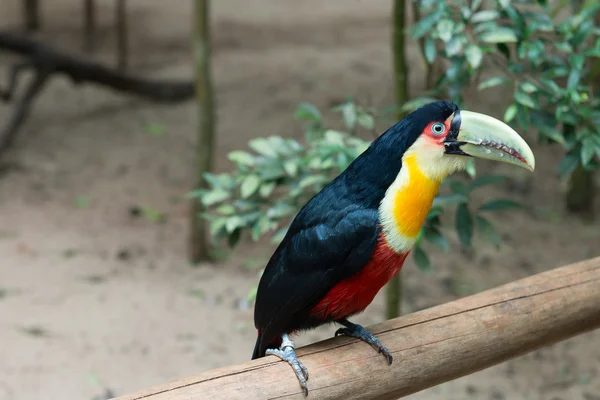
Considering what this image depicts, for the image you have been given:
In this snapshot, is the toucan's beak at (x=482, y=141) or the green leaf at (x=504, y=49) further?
the green leaf at (x=504, y=49)

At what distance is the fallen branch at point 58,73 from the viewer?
5469 millimetres

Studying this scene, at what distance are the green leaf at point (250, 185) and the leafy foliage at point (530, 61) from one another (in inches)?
Answer: 29.2

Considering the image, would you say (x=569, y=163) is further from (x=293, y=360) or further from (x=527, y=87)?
(x=293, y=360)

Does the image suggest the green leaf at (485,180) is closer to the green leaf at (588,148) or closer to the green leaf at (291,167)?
the green leaf at (588,148)

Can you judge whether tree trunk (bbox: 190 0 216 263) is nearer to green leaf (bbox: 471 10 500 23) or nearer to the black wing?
green leaf (bbox: 471 10 500 23)

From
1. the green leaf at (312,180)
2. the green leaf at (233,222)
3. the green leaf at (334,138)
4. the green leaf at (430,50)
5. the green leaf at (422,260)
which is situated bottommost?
the green leaf at (422,260)

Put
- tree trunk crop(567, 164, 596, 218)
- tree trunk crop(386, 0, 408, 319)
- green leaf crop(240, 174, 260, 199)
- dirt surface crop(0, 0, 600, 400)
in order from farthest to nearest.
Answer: tree trunk crop(567, 164, 596, 218)
dirt surface crop(0, 0, 600, 400)
tree trunk crop(386, 0, 408, 319)
green leaf crop(240, 174, 260, 199)

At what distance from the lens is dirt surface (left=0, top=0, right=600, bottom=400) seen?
352 centimetres

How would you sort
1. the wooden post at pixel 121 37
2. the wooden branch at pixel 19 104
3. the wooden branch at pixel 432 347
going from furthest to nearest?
the wooden post at pixel 121 37
the wooden branch at pixel 19 104
the wooden branch at pixel 432 347

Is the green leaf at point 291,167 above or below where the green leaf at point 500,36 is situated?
below

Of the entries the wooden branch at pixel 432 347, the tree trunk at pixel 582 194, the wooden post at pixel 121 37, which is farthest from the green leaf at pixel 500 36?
the wooden post at pixel 121 37

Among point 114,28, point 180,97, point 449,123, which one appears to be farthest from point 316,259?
point 114,28

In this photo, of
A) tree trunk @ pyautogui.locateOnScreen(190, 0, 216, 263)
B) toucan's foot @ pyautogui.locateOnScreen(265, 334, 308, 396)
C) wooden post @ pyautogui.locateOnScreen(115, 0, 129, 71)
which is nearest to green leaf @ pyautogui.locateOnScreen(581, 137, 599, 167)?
toucan's foot @ pyautogui.locateOnScreen(265, 334, 308, 396)

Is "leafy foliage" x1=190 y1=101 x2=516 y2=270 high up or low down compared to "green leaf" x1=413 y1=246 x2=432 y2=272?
up
